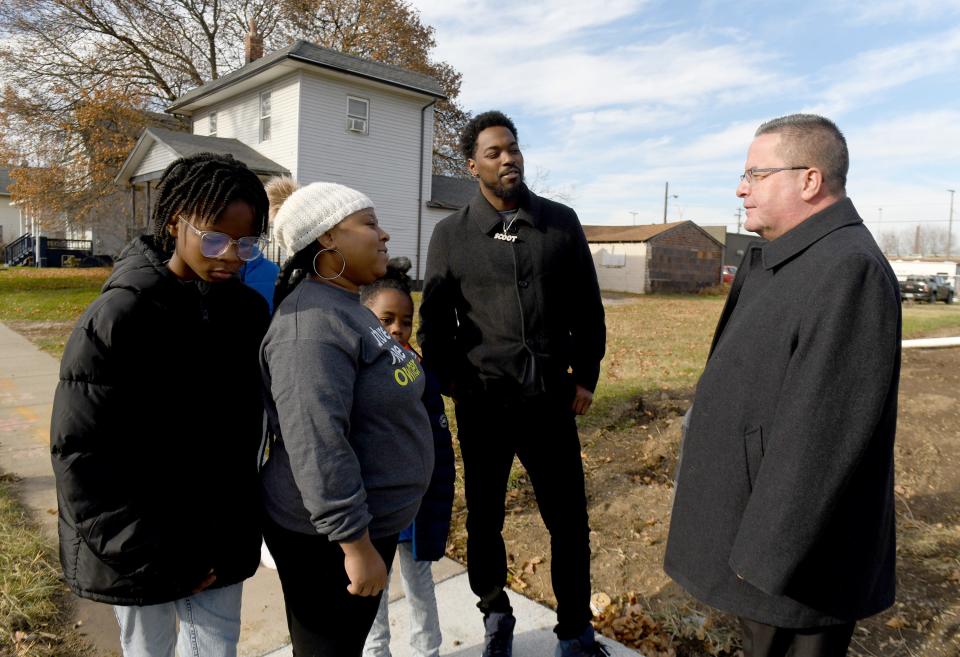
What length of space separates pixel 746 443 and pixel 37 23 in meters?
28.8

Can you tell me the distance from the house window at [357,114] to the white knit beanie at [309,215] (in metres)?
20.2

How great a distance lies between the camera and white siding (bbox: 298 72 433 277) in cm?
2006

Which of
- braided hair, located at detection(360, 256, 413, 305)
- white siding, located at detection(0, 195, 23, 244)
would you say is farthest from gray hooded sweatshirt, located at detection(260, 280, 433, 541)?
white siding, located at detection(0, 195, 23, 244)

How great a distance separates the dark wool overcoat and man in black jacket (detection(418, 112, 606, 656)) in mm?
794

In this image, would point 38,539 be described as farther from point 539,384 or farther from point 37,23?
point 37,23

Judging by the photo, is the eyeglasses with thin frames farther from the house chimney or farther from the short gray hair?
the house chimney

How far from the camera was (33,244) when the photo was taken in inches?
1452

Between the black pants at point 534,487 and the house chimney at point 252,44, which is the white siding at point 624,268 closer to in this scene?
the house chimney at point 252,44

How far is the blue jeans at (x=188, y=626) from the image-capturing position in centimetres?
180

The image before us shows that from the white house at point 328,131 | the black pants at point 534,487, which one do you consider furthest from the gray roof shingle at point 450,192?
the black pants at point 534,487

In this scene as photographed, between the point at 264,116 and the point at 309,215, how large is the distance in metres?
21.4

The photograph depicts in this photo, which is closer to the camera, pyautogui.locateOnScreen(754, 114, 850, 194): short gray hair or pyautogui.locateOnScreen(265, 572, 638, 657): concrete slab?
pyautogui.locateOnScreen(754, 114, 850, 194): short gray hair

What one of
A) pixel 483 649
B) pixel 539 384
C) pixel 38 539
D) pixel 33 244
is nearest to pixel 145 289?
pixel 539 384

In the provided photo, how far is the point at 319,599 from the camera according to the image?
1800 mm
